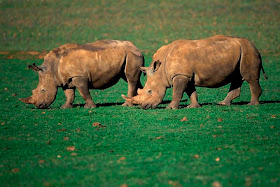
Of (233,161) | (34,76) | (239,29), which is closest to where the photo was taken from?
(233,161)

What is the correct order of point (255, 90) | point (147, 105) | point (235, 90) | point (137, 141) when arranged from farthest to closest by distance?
point (235, 90)
point (255, 90)
point (147, 105)
point (137, 141)

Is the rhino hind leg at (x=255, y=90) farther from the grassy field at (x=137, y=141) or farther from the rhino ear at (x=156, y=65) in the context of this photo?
the rhino ear at (x=156, y=65)

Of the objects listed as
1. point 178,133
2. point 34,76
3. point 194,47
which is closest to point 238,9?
point 34,76

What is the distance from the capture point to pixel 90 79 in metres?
17.5

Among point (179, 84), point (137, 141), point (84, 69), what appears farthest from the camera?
point (84, 69)

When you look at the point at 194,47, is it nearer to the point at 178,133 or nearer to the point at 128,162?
the point at 178,133

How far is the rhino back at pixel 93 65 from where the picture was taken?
56.6ft

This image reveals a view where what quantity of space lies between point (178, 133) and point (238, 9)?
37.2m

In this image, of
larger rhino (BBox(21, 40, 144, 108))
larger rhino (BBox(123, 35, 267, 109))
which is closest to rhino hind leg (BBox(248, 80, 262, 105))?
larger rhino (BBox(123, 35, 267, 109))

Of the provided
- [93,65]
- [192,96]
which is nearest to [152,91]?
[192,96]

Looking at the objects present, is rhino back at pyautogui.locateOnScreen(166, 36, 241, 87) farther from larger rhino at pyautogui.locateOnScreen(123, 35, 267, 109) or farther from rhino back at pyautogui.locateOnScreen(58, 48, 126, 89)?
rhino back at pyautogui.locateOnScreen(58, 48, 126, 89)

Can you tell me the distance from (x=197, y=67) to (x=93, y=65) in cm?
319

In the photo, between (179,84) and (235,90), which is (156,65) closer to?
(179,84)

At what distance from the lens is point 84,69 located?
56.8ft
